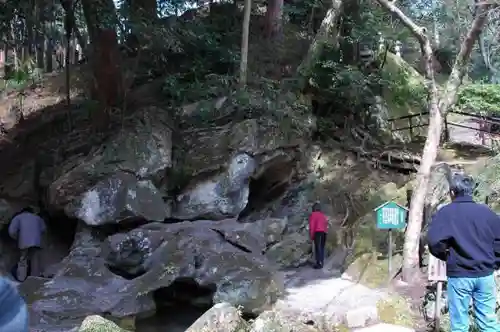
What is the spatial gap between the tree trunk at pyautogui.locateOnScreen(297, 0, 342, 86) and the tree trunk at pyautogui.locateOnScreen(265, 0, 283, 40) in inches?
44.2

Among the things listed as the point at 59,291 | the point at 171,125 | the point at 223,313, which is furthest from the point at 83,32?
the point at 223,313

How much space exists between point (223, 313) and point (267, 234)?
497cm

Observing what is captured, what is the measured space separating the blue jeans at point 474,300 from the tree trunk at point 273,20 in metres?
11.6

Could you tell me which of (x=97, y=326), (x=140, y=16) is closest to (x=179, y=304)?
(x=97, y=326)

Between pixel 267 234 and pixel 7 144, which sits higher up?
pixel 7 144

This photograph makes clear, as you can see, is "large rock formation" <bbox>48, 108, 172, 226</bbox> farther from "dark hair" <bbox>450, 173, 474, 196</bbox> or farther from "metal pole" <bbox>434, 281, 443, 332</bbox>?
"dark hair" <bbox>450, 173, 474, 196</bbox>

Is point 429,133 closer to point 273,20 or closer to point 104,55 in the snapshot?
point 104,55

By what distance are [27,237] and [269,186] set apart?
224 inches

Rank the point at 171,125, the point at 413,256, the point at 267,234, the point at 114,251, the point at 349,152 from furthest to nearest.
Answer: the point at 349,152
the point at 171,125
the point at 267,234
the point at 114,251
the point at 413,256

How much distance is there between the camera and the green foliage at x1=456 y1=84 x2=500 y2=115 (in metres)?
13.5

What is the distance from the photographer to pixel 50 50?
1814 centimetres

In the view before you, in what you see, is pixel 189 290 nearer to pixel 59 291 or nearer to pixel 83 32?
pixel 59 291

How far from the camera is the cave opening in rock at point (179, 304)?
868cm

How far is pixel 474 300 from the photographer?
3924 mm
